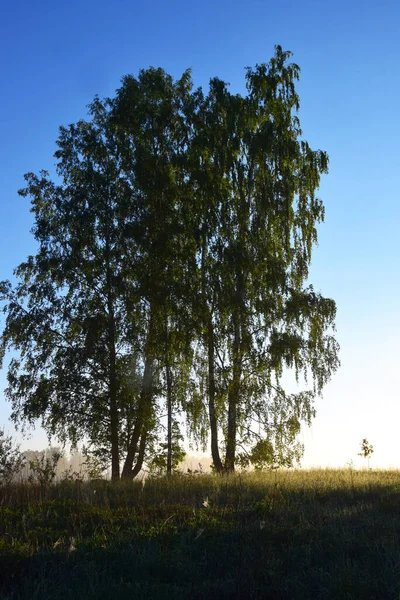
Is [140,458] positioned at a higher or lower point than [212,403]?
lower

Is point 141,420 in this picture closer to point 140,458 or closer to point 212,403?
point 140,458

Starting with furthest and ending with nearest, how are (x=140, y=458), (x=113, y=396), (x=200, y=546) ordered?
(x=140, y=458), (x=113, y=396), (x=200, y=546)

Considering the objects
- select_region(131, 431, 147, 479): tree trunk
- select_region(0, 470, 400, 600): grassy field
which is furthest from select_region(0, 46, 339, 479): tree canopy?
select_region(0, 470, 400, 600): grassy field

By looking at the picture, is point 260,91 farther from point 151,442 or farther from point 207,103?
point 151,442

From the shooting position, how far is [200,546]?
344 inches

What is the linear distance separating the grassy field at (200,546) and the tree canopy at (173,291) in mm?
6837

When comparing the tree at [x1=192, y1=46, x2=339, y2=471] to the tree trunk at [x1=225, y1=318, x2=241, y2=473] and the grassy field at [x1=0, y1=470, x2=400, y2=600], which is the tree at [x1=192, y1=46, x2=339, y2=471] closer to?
the tree trunk at [x1=225, y1=318, x2=241, y2=473]

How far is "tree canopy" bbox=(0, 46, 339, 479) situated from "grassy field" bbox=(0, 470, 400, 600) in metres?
6.84

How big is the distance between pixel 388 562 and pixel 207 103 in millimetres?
17955

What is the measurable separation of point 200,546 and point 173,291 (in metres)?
11.8

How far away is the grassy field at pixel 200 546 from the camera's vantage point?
724 centimetres

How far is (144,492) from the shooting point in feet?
44.4

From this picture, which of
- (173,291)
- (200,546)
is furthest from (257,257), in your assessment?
(200,546)

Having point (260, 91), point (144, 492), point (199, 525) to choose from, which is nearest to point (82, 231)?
point (260, 91)
